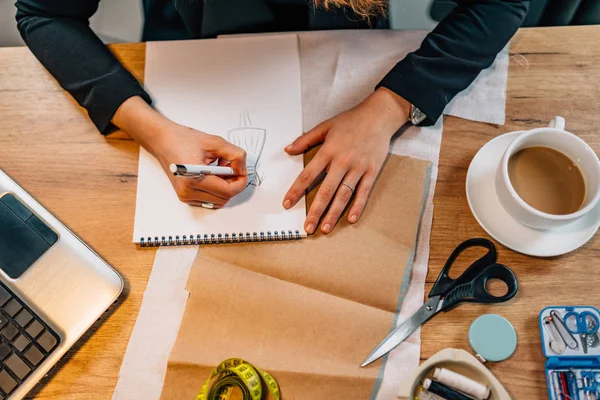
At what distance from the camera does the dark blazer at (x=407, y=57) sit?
662 mm

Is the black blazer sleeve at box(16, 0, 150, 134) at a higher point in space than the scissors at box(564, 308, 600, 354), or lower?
higher

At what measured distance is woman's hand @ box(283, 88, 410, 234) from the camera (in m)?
0.63

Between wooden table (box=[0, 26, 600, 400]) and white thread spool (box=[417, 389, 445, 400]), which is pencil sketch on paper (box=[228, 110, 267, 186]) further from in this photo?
white thread spool (box=[417, 389, 445, 400])

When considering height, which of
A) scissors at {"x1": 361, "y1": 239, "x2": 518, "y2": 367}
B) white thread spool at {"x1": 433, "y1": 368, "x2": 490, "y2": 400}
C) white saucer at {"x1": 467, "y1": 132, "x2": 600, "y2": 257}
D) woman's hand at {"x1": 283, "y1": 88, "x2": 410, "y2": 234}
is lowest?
white thread spool at {"x1": 433, "y1": 368, "x2": 490, "y2": 400}

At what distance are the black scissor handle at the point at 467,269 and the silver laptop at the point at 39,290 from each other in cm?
37

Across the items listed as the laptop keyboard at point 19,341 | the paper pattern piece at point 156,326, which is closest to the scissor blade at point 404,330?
the paper pattern piece at point 156,326

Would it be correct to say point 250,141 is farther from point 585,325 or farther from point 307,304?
point 585,325

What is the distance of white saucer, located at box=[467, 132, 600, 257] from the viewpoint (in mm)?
590

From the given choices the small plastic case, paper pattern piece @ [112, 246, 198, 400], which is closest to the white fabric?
paper pattern piece @ [112, 246, 198, 400]

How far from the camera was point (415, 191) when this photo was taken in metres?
0.64

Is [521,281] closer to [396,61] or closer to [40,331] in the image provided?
[396,61]

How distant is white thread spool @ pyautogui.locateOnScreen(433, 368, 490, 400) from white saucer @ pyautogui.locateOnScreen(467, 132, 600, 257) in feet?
0.54

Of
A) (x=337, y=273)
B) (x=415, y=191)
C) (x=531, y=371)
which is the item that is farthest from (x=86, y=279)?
(x=531, y=371)

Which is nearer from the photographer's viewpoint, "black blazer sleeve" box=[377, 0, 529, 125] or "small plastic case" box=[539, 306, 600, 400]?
"small plastic case" box=[539, 306, 600, 400]
